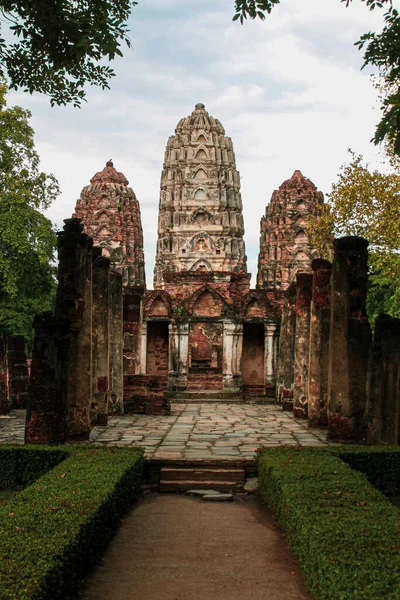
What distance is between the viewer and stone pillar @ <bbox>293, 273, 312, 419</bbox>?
1622cm

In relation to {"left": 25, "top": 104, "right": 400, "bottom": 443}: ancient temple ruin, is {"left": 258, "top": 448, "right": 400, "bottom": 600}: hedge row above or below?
below

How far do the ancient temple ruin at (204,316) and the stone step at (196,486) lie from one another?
1.75 metres

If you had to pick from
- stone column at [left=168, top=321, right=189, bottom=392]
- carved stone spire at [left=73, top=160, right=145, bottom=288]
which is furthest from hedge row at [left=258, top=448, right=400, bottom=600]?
carved stone spire at [left=73, top=160, right=145, bottom=288]

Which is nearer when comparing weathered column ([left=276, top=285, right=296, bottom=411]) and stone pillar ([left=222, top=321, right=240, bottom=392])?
weathered column ([left=276, top=285, right=296, bottom=411])

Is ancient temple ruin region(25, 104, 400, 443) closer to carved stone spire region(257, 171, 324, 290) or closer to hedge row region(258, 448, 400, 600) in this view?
carved stone spire region(257, 171, 324, 290)

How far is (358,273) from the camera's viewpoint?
1152 centimetres

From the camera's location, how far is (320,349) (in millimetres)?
13820

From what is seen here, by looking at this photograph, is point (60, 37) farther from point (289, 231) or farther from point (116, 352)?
point (289, 231)

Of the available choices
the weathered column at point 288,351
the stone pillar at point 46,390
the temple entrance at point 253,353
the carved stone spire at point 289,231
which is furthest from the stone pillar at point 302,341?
the carved stone spire at point 289,231

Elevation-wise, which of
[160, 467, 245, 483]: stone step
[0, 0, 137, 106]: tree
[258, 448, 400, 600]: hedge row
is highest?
[0, 0, 137, 106]: tree

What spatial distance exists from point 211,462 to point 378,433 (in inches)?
112

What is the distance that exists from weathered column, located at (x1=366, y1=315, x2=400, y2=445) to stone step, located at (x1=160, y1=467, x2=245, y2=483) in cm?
253

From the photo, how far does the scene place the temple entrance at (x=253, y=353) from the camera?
24656mm

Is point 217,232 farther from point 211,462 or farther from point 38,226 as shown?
point 211,462
